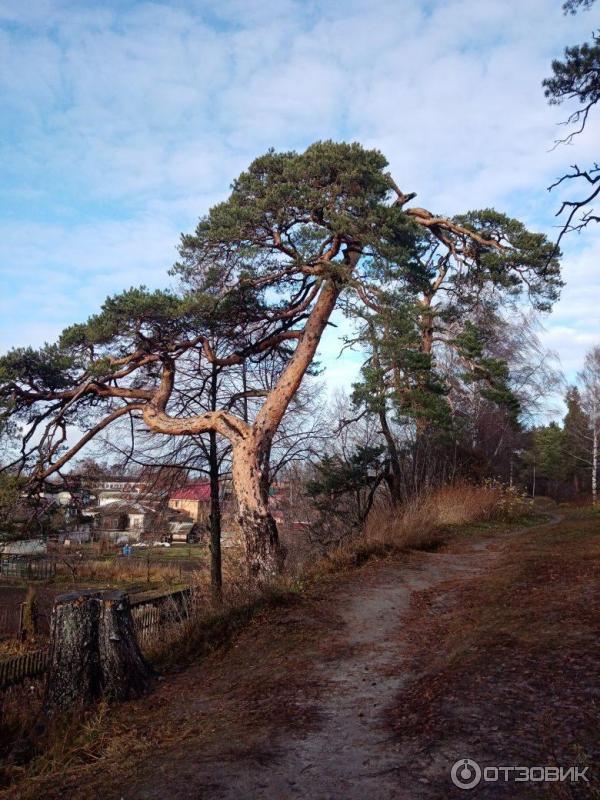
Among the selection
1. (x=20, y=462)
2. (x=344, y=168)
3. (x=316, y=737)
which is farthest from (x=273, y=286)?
(x=316, y=737)

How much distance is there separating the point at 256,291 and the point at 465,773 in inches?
409

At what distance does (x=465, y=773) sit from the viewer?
3459mm

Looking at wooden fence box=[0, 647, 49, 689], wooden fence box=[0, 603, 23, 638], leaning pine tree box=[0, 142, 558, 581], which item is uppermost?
leaning pine tree box=[0, 142, 558, 581]

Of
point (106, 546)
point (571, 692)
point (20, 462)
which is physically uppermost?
point (20, 462)

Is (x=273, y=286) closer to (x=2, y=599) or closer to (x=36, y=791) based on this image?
(x=36, y=791)

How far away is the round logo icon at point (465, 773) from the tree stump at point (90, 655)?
124 inches

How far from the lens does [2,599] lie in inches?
1030

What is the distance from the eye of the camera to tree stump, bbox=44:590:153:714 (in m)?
5.54

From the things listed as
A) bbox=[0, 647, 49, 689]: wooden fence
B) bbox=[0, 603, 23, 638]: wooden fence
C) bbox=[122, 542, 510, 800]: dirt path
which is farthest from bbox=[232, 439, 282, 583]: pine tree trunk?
bbox=[0, 603, 23, 638]: wooden fence

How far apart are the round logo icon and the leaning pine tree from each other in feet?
23.4

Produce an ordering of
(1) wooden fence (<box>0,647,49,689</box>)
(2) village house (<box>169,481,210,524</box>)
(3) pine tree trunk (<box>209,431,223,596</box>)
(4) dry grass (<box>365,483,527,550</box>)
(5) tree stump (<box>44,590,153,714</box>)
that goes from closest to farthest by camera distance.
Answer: (5) tree stump (<box>44,590,153,714</box>) < (1) wooden fence (<box>0,647,49,689</box>) < (4) dry grass (<box>365,483,527,550</box>) < (3) pine tree trunk (<box>209,431,223,596</box>) < (2) village house (<box>169,481,210,524</box>)

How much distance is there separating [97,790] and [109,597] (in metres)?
2.28

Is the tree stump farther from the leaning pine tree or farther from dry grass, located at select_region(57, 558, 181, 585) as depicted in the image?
dry grass, located at select_region(57, 558, 181, 585)

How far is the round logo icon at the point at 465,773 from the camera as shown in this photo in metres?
3.35
